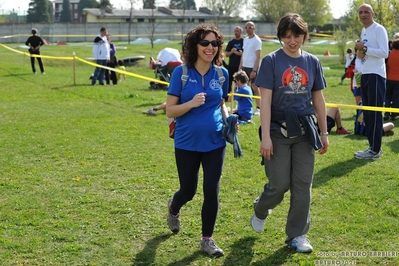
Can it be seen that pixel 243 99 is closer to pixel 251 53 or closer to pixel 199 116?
pixel 251 53

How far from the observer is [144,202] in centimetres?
656

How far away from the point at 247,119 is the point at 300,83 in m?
7.03

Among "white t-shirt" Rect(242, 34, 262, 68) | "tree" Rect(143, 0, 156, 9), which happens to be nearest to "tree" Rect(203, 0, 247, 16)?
"tree" Rect(143, 0, 156, 9)

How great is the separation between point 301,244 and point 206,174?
981mm

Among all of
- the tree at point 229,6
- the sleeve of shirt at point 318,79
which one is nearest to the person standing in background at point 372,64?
the sleeve of shirt at point 318,79

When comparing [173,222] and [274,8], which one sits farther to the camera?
[274,8]

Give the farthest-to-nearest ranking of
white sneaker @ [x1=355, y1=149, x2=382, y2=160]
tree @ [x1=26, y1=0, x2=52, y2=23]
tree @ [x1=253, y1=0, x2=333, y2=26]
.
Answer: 1. tree @ [x1=26, y1=0, x2=52, y2=23]
2. tree @ [x1=253, y1=0, x2=333, y2=26]
3. white sneaker @ [x1=355, y1=149, x2=382, y2=160]

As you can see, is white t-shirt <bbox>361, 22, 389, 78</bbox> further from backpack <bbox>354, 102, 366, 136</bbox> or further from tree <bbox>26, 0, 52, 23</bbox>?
tree <bbox>26, 0, 52, 23</bbox>

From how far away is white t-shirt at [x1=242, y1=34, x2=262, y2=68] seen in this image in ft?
43.5

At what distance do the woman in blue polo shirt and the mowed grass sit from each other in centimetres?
57

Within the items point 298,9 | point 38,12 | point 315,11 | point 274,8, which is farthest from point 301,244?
point 38,12

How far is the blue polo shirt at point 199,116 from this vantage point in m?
4.91

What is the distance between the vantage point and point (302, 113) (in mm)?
4879

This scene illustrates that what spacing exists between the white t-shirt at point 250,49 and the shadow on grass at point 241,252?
27.4 ft
